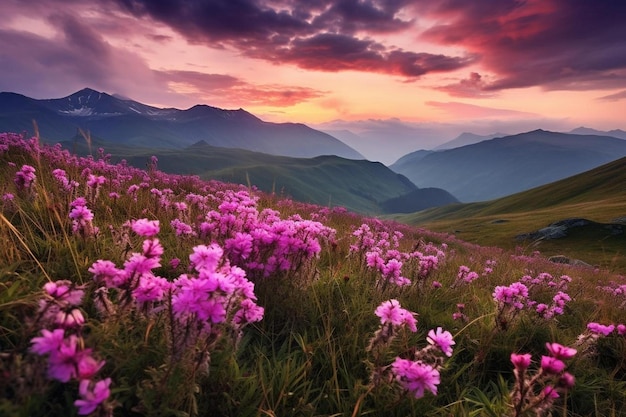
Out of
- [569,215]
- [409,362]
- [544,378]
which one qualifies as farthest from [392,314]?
[569,215]

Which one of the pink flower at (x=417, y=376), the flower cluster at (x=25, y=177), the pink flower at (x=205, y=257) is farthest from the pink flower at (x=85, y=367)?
the flower cluster at (x=25, y=177)

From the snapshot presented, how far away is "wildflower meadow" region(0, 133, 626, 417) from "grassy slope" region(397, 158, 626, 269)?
20989 mm

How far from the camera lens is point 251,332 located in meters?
3.72

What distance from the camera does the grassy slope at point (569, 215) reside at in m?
44.6

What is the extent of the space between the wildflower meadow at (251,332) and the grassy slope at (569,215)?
21.0 m

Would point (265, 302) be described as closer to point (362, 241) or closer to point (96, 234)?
point (96, 234)

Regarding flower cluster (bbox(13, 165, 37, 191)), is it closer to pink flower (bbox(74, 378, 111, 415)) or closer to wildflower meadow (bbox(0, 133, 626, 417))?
wildflower meadow (bbox(0, 133, 626, 417))

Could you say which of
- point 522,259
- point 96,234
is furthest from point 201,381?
point 522,259

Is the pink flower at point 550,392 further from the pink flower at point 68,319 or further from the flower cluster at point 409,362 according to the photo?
the pink flower at point 68,319

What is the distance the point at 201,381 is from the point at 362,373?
1.54m

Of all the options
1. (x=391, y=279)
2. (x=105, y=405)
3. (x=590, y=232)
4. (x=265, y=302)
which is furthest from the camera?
(x=590, y=232)

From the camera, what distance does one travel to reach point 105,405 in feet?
5.29

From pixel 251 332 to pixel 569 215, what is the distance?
252 ft

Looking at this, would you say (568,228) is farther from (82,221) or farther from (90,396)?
(90,396)
